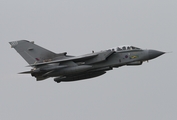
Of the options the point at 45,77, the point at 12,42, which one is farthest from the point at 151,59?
the point at 12,42

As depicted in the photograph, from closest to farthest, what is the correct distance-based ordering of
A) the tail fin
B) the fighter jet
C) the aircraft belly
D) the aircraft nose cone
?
the aircraft nose cone, the fighter jet, the tail fin, the aircraft belly

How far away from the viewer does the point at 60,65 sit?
2931 cm

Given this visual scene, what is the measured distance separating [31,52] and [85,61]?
4190 mm

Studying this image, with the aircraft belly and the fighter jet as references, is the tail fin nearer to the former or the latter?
the fighter jet

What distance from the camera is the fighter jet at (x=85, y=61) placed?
1126 inches

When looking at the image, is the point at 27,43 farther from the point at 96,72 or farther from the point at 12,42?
the point at 96,72

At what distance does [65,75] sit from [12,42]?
5.13 metres

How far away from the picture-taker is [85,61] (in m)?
29.7

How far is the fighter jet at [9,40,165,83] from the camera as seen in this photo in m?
28.6

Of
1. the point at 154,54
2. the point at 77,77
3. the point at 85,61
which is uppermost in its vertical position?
the point at 154,54

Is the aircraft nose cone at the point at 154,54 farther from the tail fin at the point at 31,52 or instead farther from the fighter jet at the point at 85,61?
the tail fin at the point at 31,52

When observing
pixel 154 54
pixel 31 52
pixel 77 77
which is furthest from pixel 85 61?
pixel 154 54

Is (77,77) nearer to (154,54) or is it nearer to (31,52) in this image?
(31,52)

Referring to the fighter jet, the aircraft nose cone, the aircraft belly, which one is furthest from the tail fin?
the aircraft nose cone
